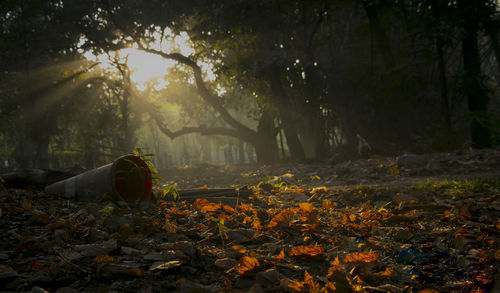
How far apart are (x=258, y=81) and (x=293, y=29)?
2.72 metres

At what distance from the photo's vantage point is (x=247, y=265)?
1888 millimetres

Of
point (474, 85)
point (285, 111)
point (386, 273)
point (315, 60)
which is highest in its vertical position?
point (315, 60)

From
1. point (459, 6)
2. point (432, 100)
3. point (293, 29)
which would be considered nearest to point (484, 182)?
point (459, 6)

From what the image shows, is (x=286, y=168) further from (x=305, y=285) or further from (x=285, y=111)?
(x=305, y=285)

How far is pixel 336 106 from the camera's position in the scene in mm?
13391

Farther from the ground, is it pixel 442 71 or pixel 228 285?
pixel 442 71

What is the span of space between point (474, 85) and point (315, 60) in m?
5.81

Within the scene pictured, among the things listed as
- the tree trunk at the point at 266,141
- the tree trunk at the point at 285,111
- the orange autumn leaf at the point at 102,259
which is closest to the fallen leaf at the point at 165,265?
the orange autumn leaf at the point at 102,259

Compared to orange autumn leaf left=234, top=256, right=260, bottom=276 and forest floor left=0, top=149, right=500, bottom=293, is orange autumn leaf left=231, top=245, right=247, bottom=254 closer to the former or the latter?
forest floor left=0, top=149, right=500, bottom=293

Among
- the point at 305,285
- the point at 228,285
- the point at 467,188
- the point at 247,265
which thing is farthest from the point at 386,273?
the point at 467,188

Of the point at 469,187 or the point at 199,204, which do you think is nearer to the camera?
the point at 199,204

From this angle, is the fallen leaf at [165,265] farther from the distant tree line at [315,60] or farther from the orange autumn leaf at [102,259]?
the distant tree line at [315,60]

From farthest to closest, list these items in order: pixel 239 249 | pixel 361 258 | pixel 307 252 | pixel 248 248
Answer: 1. pixel 248 248
2. pixel 239 249
3. pixel 307 252
4. pixel 361 258

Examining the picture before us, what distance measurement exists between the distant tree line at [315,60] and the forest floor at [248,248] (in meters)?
7.39
